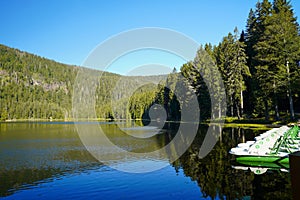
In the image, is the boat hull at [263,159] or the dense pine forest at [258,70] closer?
the boat hull at [263,159]

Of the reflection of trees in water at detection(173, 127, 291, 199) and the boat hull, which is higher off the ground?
the boat hull

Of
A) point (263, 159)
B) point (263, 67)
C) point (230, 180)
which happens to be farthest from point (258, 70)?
point (230, 180)

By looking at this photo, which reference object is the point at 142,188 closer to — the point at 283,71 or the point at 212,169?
the point at 212,169

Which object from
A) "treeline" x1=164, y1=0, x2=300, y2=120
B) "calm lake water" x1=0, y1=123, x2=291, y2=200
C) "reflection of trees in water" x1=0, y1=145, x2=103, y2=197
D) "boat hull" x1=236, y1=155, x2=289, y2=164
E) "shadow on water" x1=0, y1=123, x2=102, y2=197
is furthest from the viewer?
"treeline" x1=164, y1=0, x2=300, y2=120

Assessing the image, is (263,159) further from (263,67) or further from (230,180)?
(263,67)

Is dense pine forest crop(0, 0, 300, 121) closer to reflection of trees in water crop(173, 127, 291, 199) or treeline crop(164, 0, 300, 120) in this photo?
treeline crop(164, 0, 300, 120)

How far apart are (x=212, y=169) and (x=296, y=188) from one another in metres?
13.2

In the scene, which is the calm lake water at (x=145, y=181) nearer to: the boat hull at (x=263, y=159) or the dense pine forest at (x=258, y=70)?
the boat hull at (x=263, y=159)

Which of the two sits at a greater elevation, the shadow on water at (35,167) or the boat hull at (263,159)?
the boat hull at (263,159)

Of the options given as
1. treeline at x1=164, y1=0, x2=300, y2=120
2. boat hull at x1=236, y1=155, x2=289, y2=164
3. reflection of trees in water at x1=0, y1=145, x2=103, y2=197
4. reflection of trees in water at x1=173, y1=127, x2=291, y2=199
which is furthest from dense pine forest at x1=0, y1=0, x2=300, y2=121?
reflection of trees in water at x1=0, y1=145, x2=103, y2=197

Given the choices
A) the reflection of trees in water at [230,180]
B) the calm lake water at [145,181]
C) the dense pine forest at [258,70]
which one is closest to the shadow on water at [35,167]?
the calm lake water at [145,181]

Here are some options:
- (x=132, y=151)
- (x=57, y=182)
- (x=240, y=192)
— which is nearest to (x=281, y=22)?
(x=132, y=151)

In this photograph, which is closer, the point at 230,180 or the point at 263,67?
the point at 230,180

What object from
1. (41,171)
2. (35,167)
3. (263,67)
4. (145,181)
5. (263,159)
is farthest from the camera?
(263,67)
